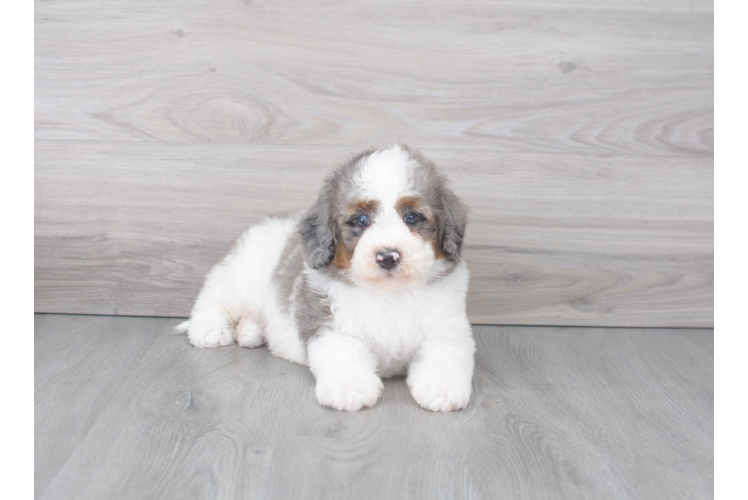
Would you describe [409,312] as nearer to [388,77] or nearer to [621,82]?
[388,77]

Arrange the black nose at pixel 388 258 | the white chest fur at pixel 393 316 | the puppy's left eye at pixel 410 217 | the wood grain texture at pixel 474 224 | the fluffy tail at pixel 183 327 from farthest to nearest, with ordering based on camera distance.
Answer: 1. the wood grain texture at pixel 474 224
2. the fluffy tail at pixel 183 327
3. the white chest fur at pixel 393 316
4. the puppy's left eye at pixel 410 217
5. the black nose at pixel 388 258

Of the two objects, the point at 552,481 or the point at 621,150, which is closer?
the point at 552,481

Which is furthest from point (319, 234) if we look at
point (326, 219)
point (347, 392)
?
point (347, 392)

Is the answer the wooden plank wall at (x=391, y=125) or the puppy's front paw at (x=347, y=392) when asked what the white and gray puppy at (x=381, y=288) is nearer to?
the puppy's front paw at (x=347, y=392)

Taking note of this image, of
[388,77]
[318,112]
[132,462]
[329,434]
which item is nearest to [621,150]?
[388,77]

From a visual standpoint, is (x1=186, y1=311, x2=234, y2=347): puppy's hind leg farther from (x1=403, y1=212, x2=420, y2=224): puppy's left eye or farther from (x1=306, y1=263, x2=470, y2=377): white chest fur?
(x1=403, y1=212, x2=420, y2=224): puppy's left eye

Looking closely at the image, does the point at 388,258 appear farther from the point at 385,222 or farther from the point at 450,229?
the point at 450,229

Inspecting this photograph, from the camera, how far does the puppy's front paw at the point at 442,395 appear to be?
2.24 meters

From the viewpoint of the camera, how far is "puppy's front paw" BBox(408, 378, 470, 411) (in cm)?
224

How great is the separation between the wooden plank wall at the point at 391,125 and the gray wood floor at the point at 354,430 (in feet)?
1.95

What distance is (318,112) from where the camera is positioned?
3.23 metres

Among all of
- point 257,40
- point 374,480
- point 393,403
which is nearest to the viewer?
point 374,480

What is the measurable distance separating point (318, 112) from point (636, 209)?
1.73 m

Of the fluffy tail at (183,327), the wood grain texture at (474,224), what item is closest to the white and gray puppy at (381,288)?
the fluffy tail at (183,327)
